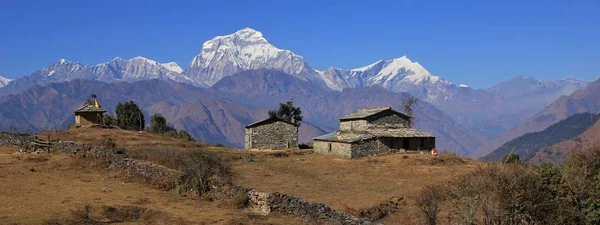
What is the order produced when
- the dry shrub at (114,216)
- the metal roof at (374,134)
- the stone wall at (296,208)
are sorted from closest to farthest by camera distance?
the dry shrub at (114,216) → the stone wall at (296,208) → the metal roof at (374,134)

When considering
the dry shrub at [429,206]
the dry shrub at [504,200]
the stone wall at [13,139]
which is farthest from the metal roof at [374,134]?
the dry shrub at [504,200]

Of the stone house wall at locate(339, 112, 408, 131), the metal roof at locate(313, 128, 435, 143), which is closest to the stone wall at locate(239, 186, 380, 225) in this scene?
the metal roof at locate(313, 128, 435, 143)

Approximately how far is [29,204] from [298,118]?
75.6 metres

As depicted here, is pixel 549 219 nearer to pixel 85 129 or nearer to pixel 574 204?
pixel 574 204

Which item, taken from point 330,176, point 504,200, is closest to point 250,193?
point 504,200

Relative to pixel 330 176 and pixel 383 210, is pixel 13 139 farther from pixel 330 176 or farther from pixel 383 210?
pixel 383 210

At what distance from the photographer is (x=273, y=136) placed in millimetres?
69938

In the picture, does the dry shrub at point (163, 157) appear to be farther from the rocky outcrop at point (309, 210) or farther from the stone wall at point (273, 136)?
the stone wall at point (273, 136)

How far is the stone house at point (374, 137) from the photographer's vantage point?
56156 millimetres

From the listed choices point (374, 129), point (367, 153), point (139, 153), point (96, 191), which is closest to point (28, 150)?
point (139, 153)

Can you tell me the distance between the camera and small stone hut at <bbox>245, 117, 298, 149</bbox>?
227 feet

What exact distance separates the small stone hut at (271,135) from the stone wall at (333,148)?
7404mm

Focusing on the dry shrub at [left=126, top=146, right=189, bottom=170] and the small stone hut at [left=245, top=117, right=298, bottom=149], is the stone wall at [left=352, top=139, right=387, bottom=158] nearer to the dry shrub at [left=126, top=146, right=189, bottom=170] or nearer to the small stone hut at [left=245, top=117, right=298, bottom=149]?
the small stone hut at [left=245, top=117, right=298, bottom=149]

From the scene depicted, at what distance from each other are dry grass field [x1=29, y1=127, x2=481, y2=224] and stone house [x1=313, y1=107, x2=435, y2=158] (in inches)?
72.7
